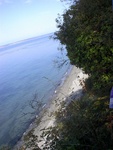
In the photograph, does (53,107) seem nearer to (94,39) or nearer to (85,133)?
(94,39)

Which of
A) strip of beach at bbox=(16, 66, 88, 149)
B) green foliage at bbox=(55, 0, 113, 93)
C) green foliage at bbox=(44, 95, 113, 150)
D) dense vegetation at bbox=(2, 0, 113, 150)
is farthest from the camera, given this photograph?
strip of beach at bbox=(16, 66, 88, 149)

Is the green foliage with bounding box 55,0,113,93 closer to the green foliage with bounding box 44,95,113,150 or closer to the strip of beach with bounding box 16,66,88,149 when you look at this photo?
the strip of beach with bounding box 16,66,88,149

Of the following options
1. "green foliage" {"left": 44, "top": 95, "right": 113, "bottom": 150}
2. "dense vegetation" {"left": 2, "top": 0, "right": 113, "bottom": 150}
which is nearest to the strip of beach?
"dense vegetation" {"left": 2, "top": 0, "right": 113, "bottom": 150}

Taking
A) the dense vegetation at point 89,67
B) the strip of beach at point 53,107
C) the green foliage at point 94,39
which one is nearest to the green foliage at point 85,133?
the dense vegetation at point 89,67

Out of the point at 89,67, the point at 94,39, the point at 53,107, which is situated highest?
the point at 94,39

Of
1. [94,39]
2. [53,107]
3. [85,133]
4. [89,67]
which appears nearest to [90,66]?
[89,67]

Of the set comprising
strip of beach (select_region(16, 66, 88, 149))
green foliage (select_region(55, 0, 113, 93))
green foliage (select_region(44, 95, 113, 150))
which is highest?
green foliage (select_region(55, 0, 113, 93))

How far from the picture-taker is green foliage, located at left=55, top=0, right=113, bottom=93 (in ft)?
34.5

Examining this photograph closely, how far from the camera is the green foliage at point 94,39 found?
10.5 m

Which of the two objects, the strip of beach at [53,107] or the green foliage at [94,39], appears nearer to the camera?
the green foliage at [94,39]

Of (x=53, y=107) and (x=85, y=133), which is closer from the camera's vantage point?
(x=85, y=133)

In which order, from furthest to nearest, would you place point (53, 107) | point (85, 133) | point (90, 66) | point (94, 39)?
1. point (53, 107)
2. point (90, 66)
3. point (94, 39)
4. point (85, 133)

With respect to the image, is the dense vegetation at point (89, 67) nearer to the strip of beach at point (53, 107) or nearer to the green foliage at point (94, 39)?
the green foliage at point (94, 39)

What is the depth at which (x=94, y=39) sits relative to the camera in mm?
10742
